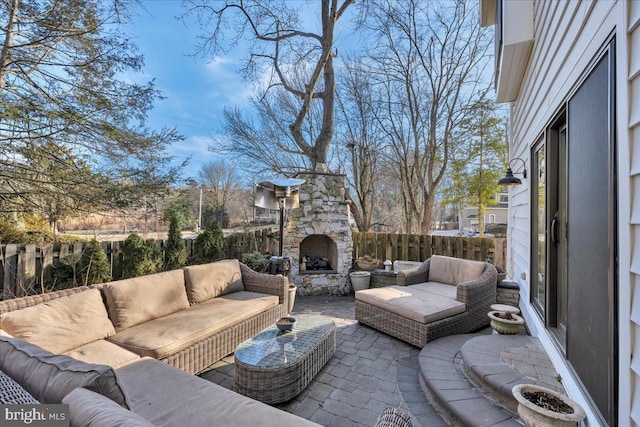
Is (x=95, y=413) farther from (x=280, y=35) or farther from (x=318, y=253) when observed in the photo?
(x=280, y=35)

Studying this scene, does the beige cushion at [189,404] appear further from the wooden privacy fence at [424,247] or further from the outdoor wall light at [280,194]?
the wooden privacy fence at [424,247]

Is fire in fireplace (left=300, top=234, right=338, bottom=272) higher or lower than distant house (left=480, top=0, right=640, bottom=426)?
lower

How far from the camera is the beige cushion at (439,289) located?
383cm

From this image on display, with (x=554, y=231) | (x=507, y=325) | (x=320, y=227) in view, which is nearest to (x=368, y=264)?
(x=320, y=227)

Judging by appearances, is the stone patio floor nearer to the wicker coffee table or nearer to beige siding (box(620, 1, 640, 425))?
the wicker coffee table

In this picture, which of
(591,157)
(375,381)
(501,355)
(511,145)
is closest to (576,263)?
(591,157)

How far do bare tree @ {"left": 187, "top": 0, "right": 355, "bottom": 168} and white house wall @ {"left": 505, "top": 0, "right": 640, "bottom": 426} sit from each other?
4678 mm

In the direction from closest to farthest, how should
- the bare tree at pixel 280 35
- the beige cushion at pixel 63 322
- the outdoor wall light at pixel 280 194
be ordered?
the beige cushion at pixel 63 322, the outdoor wall light at pixel 280 194, the bare tree at pixel 280 35

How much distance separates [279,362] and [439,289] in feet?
8.98

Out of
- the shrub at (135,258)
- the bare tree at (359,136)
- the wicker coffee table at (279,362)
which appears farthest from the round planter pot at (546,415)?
the bare tree at (359,136)

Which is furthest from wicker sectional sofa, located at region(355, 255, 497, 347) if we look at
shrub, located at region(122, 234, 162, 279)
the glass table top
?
shrub, located at region(122, 234, 162, 279)

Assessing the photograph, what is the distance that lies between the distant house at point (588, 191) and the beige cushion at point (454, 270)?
2.40 ft

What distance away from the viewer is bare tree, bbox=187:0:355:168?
6.72m

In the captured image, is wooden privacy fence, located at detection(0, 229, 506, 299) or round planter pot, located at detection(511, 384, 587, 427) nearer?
round planter pot, located at detection(511, 384, 587, 427)
